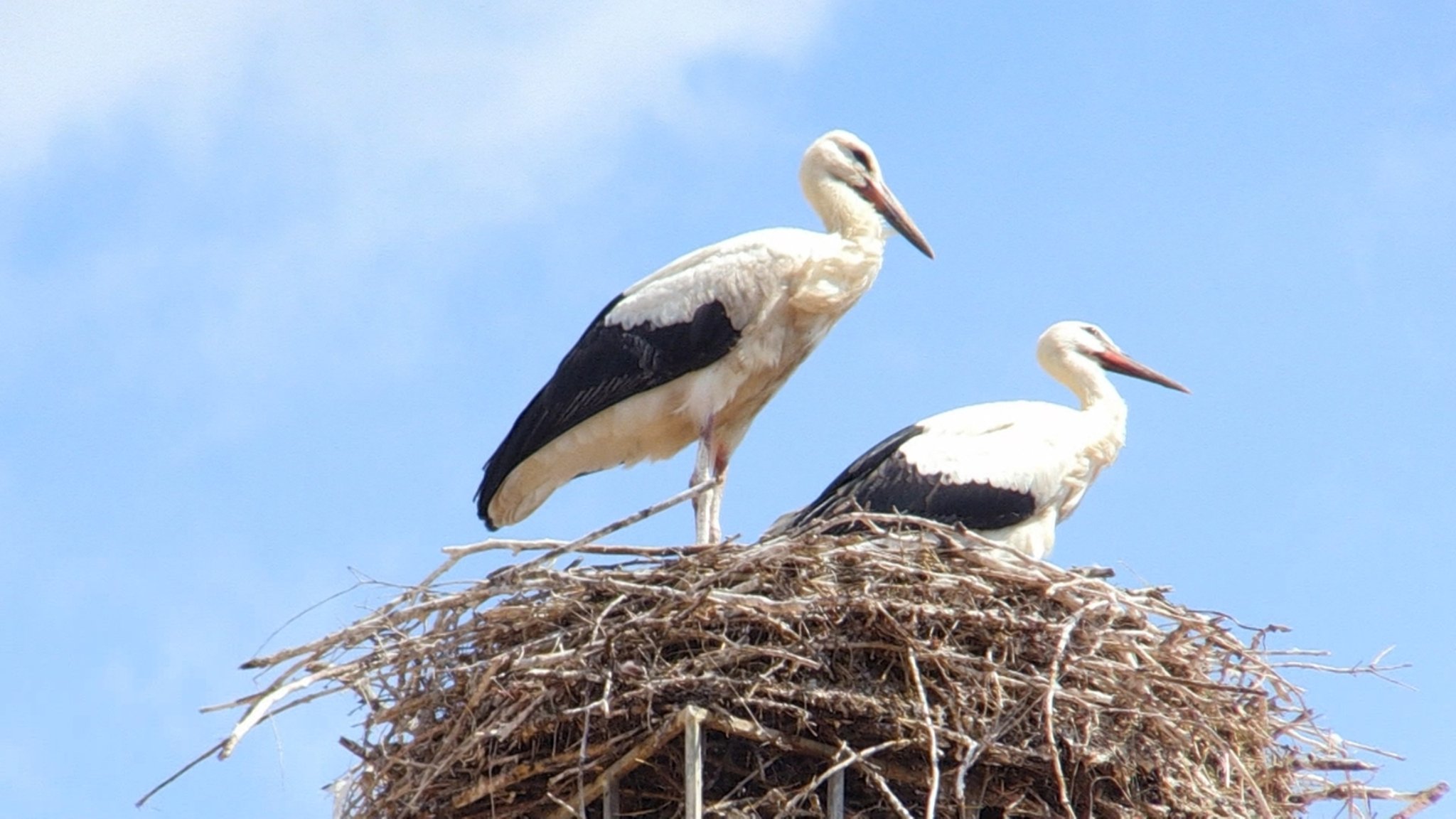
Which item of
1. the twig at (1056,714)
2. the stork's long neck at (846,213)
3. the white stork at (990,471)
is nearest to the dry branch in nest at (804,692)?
the twig at (1056,714)

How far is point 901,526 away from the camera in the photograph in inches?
336

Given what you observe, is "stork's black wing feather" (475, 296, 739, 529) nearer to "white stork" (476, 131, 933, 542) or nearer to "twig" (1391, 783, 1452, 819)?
"white stork" (476, 131, 933, 542)

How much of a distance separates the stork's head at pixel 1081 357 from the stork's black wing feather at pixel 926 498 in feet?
3.83

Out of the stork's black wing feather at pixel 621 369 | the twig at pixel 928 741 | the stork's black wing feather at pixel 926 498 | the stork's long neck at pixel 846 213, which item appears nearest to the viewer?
the twig at pixel 928 741

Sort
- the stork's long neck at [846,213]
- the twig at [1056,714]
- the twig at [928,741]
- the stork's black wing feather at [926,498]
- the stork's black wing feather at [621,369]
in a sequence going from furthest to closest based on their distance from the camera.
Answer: the stork's long neck at [846,213] < the stork's black wing feather at [621,369] < the stork's black wing feather at [926,498] < the twig at [1056,714] < the twig at [928,741]

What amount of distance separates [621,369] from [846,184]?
127 cm

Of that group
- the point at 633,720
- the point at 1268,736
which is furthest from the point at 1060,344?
the point at 633,720

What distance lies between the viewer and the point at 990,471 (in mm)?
9562

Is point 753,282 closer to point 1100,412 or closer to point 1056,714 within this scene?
point 1100,412

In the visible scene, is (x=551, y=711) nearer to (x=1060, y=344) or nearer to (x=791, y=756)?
(x=791, y=756)

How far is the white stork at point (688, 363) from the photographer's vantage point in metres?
9.89

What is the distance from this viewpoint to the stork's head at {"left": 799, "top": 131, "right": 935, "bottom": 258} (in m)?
10.4

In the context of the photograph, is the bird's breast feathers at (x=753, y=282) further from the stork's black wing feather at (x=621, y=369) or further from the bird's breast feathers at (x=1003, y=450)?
the bird's breast feathers at (x=1003, y=450)

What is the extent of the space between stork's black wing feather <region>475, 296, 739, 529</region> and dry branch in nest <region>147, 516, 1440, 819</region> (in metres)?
1.69
